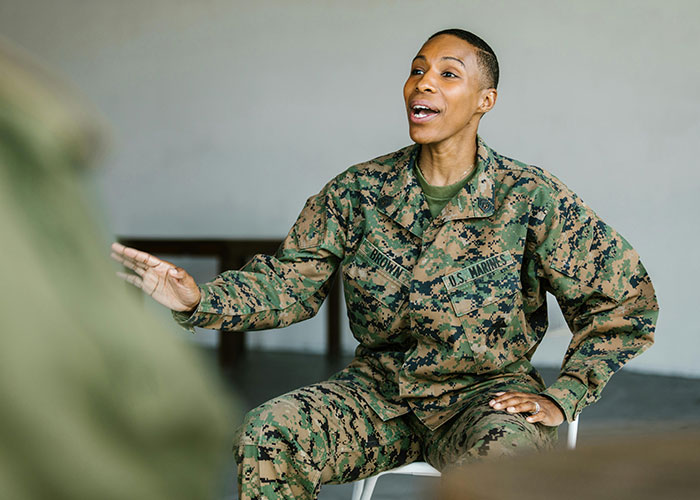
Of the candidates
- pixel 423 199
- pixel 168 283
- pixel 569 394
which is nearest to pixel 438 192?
pixel 423 199

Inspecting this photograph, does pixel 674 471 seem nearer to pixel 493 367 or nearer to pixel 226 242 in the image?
pixel 493 367

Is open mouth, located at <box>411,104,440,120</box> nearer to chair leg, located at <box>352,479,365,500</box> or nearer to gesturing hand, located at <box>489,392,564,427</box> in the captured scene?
gesturing hand, located at <box>489,392,564,427</box>

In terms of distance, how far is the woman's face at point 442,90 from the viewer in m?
1.86

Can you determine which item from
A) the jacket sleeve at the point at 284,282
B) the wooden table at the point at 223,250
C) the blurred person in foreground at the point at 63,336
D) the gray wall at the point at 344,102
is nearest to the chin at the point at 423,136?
the jacket sleeve at the point at 284,282

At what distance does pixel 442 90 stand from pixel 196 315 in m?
0.72

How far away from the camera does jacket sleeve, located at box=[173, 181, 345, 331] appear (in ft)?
5.62

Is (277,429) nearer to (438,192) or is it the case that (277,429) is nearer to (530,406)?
(530,406)

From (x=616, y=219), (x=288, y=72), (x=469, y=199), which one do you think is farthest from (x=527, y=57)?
(x=469, y=199)

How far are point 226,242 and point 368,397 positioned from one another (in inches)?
110

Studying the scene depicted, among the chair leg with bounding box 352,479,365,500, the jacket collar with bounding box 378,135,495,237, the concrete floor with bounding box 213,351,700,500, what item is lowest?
the concrete floor with bounding box 213,351,700,500

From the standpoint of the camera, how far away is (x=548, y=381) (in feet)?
14.1

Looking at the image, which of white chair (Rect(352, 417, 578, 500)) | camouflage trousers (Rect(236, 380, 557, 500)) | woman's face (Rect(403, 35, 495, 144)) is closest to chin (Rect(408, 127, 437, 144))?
woman's face (Rect(403, 35, 495, 144))

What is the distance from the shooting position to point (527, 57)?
4.54 meters

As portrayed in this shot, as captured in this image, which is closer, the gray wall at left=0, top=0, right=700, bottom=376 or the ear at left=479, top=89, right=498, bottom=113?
the ear at left=479, top=89, right=498, bottom=113
